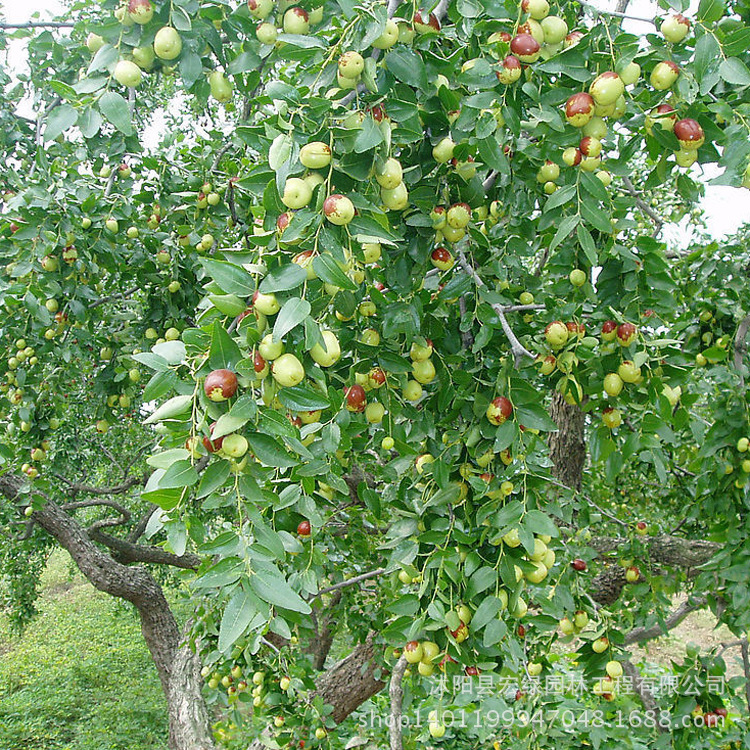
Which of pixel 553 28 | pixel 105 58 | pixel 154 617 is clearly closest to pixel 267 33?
pixel 105 58

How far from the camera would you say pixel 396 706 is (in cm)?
205

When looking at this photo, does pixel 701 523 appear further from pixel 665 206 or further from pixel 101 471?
pixel 101 471

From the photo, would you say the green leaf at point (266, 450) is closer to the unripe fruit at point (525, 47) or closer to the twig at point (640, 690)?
→ the unripe fruit at point (525, 47)

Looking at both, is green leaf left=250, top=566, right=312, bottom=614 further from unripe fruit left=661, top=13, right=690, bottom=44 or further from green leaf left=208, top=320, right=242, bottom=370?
unripe fruit left=661, top=13, right=690, bottom=44

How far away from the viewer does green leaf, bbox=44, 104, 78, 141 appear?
1.08 m

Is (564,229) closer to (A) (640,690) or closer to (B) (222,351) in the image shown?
(B) (222,351)

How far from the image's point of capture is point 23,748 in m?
5.27

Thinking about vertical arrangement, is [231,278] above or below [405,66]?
below

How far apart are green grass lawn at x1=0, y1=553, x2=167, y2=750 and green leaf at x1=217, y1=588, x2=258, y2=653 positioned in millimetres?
5725

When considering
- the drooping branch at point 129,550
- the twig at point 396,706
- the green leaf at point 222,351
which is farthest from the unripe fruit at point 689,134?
the drooping branch at point 129,550

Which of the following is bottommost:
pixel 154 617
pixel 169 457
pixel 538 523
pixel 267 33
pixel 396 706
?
pixel 154 617

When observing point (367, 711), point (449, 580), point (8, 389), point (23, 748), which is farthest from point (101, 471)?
point (449, 580)

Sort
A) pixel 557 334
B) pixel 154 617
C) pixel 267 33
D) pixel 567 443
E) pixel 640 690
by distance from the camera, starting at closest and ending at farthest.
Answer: pixel 267 33, pixel 557 334, pixel 640 690, pixel 567 443, pixel 154 617

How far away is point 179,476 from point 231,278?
0.89 feet
